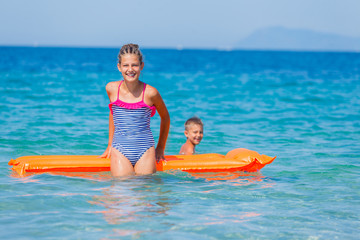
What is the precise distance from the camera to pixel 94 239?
12.4 feet

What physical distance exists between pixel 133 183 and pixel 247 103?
10.9 metres

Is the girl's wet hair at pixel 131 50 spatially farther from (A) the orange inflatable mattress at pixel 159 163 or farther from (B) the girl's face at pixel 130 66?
(A) the orange inflatable mattress at pixel 159 163

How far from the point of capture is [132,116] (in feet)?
16.7

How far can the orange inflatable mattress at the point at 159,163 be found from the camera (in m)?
5.54

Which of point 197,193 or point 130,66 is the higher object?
point 130,66

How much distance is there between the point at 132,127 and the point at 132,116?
12 cm

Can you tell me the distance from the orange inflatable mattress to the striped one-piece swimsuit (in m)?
0.43

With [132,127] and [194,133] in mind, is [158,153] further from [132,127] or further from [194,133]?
[194,133]

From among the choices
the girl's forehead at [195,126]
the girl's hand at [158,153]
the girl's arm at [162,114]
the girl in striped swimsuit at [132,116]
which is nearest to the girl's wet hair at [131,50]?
the girl in striped swimsuit at [132,116]

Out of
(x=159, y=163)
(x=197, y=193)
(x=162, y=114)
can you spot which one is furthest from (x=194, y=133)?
(x=197, y=193)

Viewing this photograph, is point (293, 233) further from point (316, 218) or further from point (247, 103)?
point (247, 103)

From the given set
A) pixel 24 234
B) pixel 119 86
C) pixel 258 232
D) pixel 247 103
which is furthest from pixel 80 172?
pixel 247 103

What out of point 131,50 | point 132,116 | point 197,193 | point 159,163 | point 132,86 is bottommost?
point 197,193

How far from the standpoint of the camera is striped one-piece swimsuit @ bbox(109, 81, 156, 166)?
5074 mm
